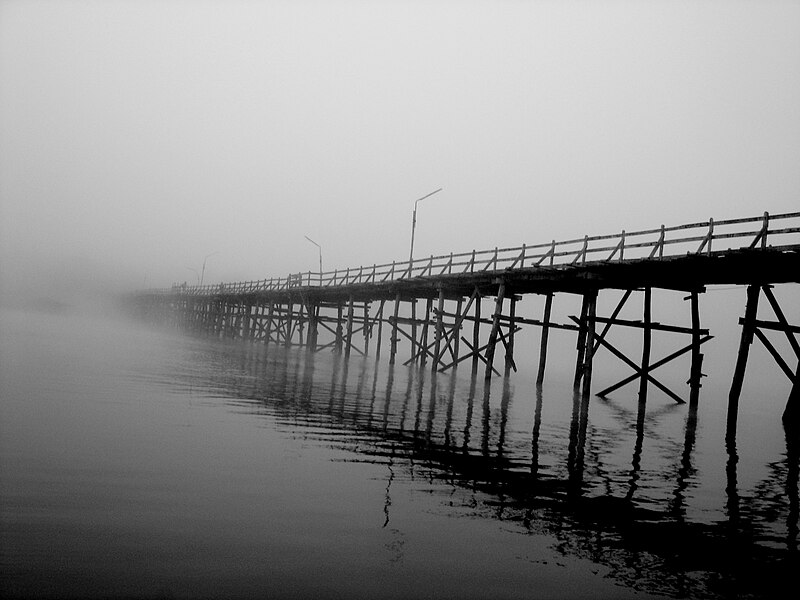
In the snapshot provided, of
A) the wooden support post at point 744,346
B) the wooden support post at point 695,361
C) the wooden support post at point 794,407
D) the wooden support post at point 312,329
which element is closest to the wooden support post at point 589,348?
the wooden support post at point 695,361

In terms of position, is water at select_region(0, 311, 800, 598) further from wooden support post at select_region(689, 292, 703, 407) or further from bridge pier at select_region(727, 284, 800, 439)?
wooden support post at select_region(689, 292, 703, 407)

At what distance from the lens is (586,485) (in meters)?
6.46

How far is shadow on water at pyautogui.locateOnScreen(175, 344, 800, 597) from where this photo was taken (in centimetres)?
417

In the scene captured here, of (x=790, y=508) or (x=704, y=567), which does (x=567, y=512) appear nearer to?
(x=704, y=567)

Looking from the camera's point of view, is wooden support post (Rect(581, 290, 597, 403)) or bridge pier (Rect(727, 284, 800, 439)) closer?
bridge pier (Rect(727, 284, 800, 439))

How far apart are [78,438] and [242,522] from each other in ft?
11.4

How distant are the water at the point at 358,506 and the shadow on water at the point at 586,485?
1.2 inches

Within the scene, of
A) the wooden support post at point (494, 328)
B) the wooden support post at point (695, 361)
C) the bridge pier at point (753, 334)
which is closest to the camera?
the bridge pier at point (753, 334)

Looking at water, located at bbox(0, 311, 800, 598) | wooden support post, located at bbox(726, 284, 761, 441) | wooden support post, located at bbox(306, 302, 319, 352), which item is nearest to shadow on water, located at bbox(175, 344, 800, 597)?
water, located at bbox(0, 311, 800, 598)

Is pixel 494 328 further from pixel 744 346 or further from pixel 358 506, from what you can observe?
pixel 358 506

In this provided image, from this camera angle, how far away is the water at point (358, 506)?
3.42 metres

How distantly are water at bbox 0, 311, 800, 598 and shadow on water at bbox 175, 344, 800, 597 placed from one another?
1.2 inches

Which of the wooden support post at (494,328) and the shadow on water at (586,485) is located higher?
the wooden support post at (494,328)

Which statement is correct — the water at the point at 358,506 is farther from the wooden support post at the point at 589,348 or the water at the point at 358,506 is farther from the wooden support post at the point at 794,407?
the wooden support post at the point at 589,348
